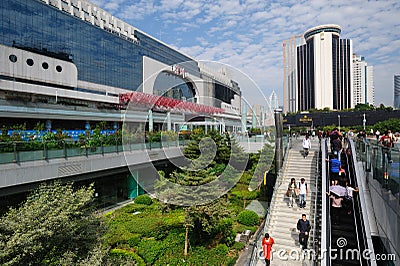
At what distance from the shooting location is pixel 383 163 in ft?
27.8

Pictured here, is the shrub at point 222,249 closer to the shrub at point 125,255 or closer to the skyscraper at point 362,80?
the shrub at point 125,255

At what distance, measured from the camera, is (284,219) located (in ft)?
33.6

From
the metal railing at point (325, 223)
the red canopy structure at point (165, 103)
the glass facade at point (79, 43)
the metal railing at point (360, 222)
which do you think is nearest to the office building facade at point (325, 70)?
the glass facade at point (79, 43)

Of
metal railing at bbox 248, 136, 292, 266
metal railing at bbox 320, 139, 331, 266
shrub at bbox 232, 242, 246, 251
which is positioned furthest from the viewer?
shrub at bbox 232, 242, 246, 251

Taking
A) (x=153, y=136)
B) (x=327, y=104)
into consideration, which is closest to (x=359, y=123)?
(x=327, y=104)

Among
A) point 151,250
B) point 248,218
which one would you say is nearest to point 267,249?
point 151,250

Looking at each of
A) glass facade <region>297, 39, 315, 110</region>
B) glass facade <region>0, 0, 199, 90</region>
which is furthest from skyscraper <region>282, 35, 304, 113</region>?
glass facade <region>0, 0, 199, 90</region>

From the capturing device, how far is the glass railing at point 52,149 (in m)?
10.3

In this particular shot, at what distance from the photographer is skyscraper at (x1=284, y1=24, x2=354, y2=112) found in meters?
74.9

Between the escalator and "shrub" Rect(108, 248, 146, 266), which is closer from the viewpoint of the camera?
the escalator

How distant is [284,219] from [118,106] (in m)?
28.5

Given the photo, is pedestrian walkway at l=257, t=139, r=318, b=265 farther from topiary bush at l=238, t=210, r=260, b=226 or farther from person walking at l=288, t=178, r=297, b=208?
topiary bush at l=238, t=210, r=260, b=226

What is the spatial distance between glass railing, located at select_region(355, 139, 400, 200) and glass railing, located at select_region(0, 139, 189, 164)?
1070cm

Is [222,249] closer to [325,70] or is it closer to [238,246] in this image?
[238,246]
